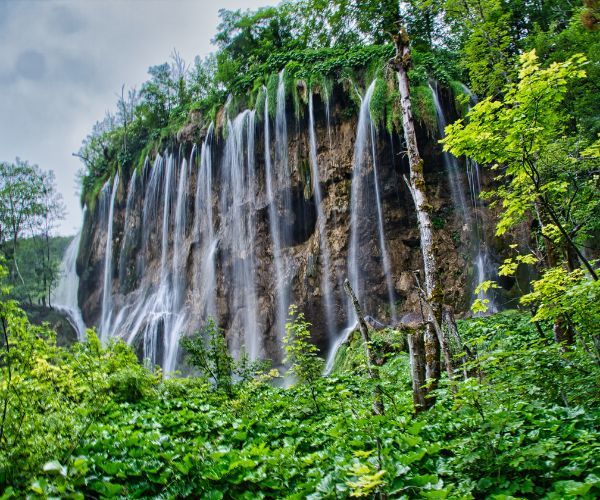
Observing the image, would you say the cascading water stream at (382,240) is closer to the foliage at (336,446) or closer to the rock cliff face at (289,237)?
the rock cliff face at (289,237)

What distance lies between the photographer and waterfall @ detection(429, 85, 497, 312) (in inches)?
575

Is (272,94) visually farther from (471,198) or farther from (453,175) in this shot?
(471,198)

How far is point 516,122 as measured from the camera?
4039 mm

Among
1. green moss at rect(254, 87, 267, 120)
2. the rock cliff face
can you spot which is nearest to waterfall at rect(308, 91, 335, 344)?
the rock cliff face

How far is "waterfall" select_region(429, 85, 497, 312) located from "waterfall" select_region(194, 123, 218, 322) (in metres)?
10.9

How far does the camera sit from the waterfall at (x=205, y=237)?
62.8ft

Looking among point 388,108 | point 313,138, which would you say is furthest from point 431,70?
point 313,138

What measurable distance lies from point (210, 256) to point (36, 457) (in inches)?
656

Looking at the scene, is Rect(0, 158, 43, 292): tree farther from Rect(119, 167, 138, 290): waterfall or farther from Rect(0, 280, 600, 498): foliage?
Rect(0, 280, 600, 498): foliage

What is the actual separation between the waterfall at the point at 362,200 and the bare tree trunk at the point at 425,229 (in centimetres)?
941

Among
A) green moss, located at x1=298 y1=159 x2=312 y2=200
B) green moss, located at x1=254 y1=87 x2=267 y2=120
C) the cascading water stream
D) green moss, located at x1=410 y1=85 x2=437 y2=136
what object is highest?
green moss, located at x1=254 y1=87 x2=267 y2=120

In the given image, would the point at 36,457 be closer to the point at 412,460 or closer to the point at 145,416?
the point at 145,416

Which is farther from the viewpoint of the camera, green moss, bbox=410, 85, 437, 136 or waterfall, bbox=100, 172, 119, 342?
waterfall, bbox=100, 172, 119, 342

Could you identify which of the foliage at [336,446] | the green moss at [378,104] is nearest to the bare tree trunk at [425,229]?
the foliage at [336,446]
